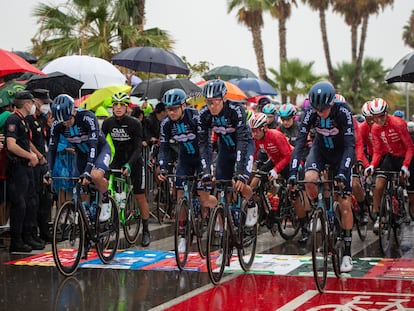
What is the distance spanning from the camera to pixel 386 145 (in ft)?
40.0

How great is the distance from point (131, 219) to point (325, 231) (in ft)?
15.1

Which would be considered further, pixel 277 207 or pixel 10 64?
pixel 277 207

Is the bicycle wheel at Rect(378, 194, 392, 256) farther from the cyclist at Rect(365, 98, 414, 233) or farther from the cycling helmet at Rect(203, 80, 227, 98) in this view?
the cycling helmet at Rect(203, 80, 227, 98)

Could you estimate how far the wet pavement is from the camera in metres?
8.25

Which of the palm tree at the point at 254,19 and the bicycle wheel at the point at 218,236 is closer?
the bicycle wheel at the point at 218,236

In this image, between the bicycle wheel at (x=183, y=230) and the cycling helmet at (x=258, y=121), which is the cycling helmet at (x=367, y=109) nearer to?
the cycling helmet at (x=258, y=121)

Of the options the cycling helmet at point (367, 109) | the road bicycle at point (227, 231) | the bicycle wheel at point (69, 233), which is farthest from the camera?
the cycling helmet at point (367, 109)

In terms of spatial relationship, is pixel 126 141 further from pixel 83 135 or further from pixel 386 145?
pixel 386 145

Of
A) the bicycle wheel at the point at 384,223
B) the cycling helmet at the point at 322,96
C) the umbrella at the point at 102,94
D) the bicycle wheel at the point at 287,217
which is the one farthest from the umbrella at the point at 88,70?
the cycling helmet at the point at 322,96

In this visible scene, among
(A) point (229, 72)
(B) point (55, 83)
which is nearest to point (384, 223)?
(B) point (55, 83)

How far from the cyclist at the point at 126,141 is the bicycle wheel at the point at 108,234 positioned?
139 cm

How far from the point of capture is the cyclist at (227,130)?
998 cm

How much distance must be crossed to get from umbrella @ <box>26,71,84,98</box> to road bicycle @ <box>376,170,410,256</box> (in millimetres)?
6086

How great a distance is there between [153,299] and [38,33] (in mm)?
22256
